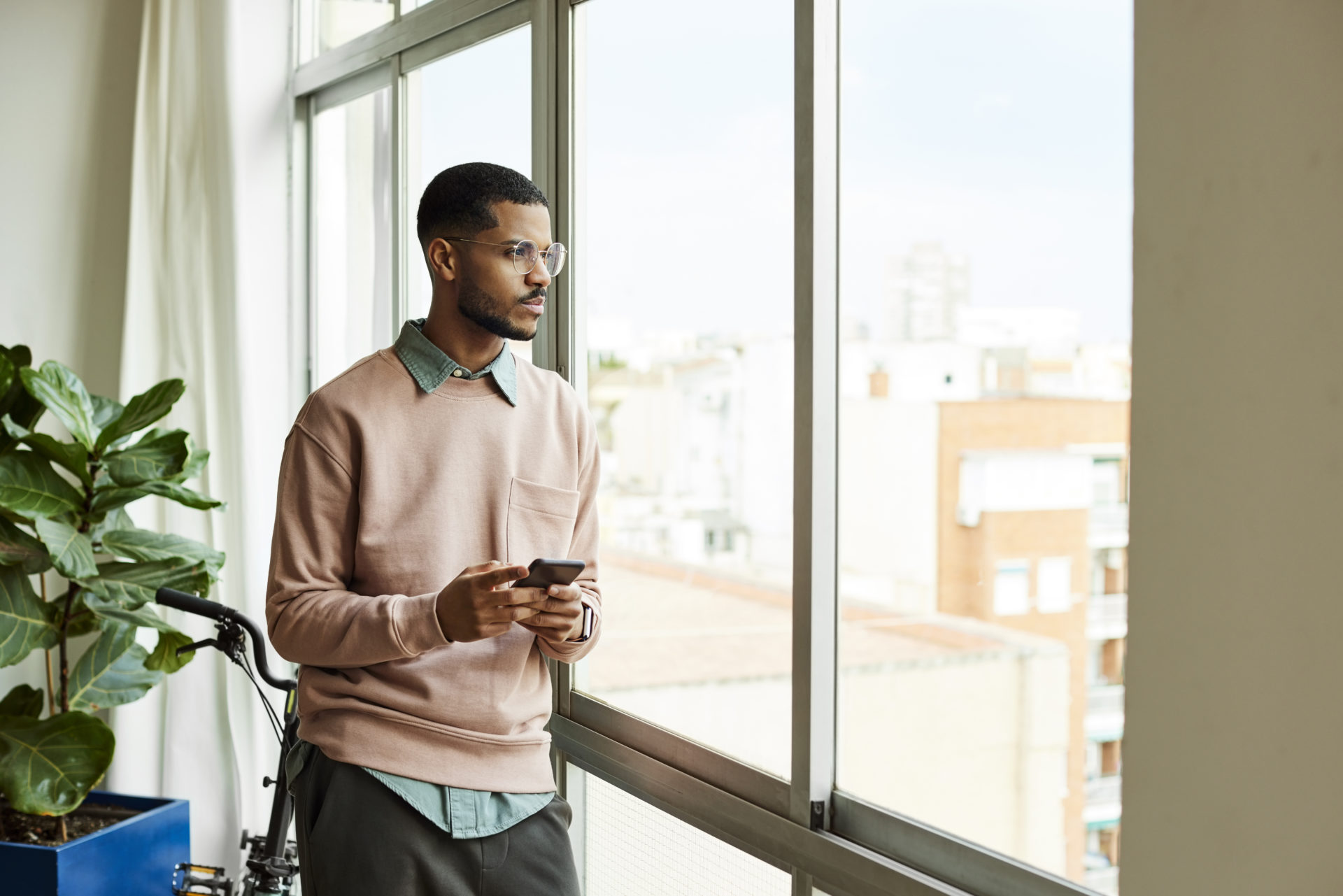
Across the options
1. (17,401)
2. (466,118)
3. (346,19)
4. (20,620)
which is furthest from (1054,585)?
(346,19)

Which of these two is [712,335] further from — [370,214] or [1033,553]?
[370,214]

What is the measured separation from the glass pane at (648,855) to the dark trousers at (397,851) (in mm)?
304

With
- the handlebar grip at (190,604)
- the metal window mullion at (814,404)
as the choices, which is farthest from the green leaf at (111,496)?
the metal window mullion at (814,404)

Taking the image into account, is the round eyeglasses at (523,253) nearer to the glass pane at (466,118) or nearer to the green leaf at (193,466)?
the glass pane at (466,118)

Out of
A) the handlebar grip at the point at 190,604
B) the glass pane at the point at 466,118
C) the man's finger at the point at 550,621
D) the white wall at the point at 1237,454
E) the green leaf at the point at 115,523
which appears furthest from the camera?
the green leaf at the point at 115,523

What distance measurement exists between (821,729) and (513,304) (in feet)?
2.43

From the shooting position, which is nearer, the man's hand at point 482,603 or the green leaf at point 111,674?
the man's hand at point 482,603

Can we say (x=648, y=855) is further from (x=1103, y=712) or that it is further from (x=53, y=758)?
(x=53, y=758)

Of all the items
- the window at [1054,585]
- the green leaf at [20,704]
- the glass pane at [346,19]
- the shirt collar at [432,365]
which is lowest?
the green leaf at [20,704]

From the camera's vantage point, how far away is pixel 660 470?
7.07 feet

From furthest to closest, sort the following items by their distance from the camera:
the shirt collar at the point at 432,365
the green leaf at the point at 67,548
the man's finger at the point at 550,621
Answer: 1. the green leaf at the point at 67,548
2. the shirt collar at the point at 432,365
3. the man's finger at the point at 550,621

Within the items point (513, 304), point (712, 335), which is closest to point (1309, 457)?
point (513, 304)

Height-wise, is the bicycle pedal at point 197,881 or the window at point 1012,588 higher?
the window at point 1012,588

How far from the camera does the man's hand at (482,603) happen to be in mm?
1399
